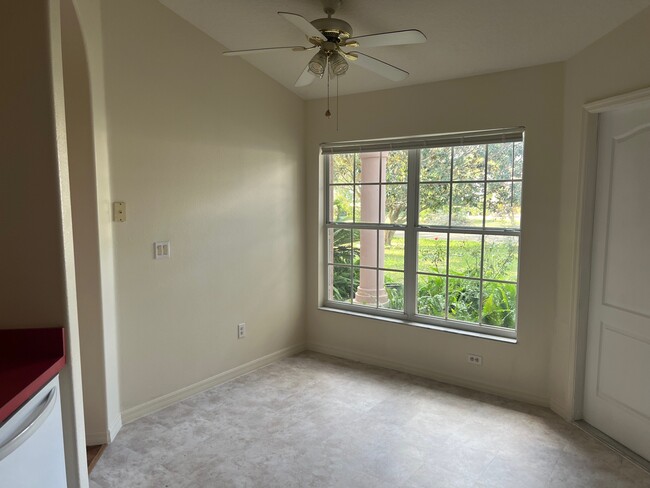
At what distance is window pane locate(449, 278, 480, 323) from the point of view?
138 inches

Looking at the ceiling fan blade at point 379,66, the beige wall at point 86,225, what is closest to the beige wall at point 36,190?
the beige wall at point 86,225

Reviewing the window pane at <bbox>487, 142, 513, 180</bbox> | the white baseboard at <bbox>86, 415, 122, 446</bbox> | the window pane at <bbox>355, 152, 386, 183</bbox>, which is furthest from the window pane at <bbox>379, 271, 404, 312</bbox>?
the white baseboard at <bbox>86, 415, 122, 446</bbox>

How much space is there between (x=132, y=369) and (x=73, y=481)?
4.43ft

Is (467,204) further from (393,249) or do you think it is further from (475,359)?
(475,359)

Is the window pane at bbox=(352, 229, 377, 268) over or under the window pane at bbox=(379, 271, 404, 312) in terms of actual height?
over

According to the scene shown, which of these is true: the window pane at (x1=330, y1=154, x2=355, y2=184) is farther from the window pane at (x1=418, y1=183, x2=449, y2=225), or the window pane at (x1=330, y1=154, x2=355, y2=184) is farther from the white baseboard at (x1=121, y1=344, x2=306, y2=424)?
the white baseboard at (x1=121, y1=344, x2=306, y2=424)

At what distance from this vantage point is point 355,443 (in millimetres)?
2662

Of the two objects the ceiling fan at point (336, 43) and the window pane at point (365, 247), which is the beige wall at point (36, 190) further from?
the window pane at point (365, 247)

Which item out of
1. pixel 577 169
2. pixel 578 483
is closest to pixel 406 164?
pixel 577 169

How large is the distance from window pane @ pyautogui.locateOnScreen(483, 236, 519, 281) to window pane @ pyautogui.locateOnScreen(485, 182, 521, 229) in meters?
0.12

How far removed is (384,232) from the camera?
3939 millimetres

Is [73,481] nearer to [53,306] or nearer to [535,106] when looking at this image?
[53,306]

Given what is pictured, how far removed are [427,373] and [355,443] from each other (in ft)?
3.93

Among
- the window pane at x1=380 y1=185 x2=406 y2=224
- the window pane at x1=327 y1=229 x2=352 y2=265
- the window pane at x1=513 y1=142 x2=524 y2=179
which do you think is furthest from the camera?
the window pane at x1=327 y1=229 x2=352 y2=265
